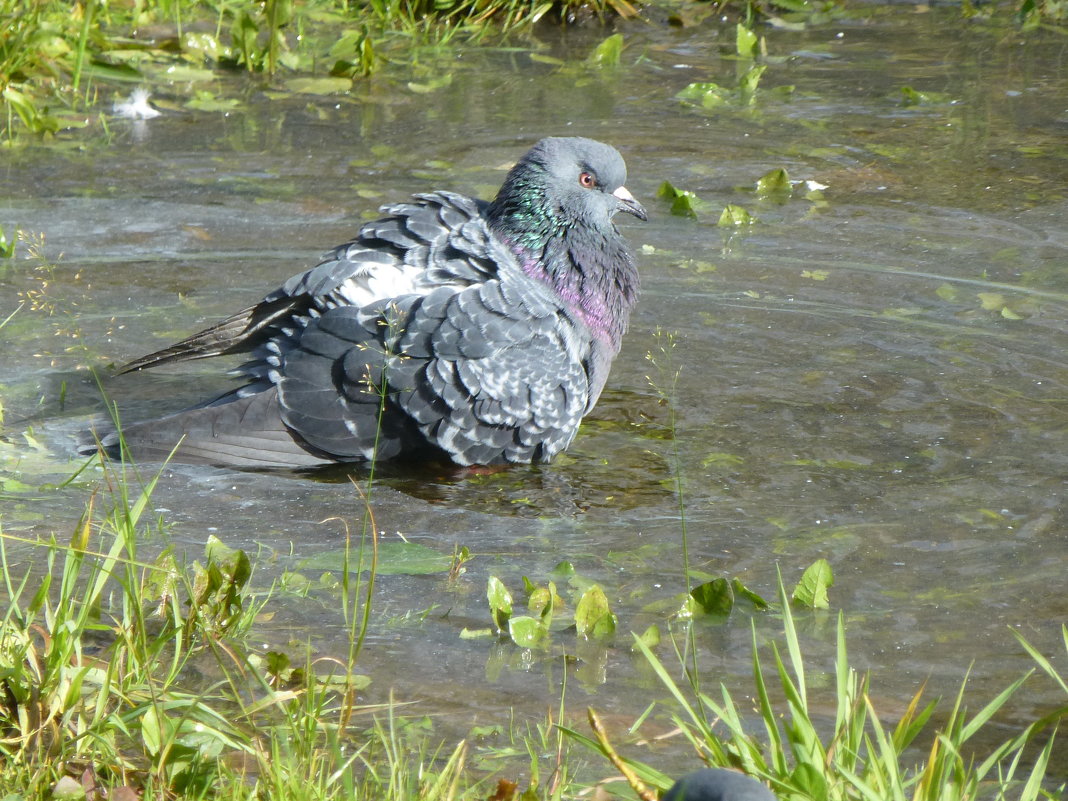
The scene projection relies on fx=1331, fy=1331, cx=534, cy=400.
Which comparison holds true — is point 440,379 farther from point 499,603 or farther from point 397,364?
point 499,603

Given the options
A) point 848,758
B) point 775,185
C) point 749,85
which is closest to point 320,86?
point 749,85

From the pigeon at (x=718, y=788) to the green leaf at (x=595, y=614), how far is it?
1303 millimetres

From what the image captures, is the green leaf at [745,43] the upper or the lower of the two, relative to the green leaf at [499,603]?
upper

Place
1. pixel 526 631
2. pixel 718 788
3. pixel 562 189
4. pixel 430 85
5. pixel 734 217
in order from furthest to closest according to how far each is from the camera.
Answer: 1. pixel 430 85
2. pixel 734 217
3. pixel 562 189
4. pixel 526 631
5. pixel 718 788

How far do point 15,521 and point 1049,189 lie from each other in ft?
16.6

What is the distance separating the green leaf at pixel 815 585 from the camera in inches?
131

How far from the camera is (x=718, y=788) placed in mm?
1799

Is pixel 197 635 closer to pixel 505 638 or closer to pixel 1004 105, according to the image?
pixel 505 638

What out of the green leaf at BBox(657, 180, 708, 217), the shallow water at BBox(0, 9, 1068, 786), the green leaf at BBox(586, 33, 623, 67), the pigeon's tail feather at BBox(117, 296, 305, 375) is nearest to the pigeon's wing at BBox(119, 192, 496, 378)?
the pigeon's tail feather at BBox(117, 296, 305, 375)

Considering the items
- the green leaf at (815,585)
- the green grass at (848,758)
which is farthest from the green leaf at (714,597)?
the green grass at (848,758)

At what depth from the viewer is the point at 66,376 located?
Result: 15.9 feet

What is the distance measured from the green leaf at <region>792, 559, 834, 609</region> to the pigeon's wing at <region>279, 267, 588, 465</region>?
4.04 feet

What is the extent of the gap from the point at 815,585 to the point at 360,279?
1810 millimetres

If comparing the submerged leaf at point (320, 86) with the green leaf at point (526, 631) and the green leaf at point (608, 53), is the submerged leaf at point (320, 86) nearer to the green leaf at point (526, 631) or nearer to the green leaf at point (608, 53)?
the green leaf at point (608, 53)
